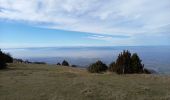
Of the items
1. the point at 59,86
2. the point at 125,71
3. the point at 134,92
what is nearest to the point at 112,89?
the point at 134,92

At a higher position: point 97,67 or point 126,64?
point 126,64

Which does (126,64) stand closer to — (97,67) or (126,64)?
(126,64)

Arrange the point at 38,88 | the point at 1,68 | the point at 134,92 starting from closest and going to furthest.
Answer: the point at 134,92 < the point at 38,88 < the point at 1,68

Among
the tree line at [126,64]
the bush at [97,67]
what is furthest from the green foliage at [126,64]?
the bush at [97,67]

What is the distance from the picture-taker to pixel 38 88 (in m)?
22.4

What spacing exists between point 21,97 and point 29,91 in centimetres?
190

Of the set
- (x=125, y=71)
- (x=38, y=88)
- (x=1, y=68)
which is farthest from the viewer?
(x=1, y=68)

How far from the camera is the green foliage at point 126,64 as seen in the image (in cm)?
3712

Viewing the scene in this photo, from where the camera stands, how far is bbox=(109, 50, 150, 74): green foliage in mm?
37125

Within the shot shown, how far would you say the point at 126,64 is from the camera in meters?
37.7

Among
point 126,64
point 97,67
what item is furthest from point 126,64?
point 97,67

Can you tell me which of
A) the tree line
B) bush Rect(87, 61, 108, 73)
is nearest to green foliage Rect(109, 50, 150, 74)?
the tree line

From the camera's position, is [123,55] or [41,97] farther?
[123,55]

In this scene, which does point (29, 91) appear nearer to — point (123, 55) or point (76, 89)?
point (76, 89)
